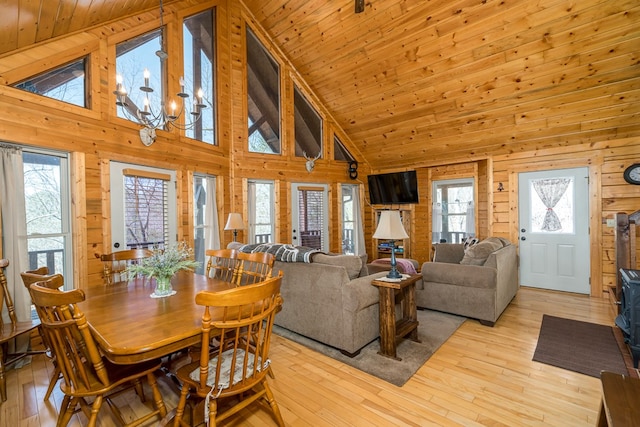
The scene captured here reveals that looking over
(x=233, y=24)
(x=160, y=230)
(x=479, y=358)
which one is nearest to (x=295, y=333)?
(x=479, y=358)

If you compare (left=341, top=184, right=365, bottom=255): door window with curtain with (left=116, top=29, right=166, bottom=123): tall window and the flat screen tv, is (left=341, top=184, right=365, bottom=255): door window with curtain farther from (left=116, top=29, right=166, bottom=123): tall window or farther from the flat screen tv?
(left=116, top=29, right=166, bottom=123): tall window

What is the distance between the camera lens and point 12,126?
267 centimetres

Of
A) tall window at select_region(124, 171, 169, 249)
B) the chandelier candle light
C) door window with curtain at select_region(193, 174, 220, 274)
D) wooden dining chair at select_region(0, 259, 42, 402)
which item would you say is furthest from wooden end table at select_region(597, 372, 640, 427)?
door window with curtain at select_region(193, 174, 220, 274)

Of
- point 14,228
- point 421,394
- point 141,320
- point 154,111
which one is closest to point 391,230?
A: point 421,394

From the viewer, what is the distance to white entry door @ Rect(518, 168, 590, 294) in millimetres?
4602

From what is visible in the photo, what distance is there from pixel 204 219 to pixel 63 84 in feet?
7.60

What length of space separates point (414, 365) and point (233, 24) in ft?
18.8

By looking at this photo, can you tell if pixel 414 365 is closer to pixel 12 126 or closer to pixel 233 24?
pixel 12 126

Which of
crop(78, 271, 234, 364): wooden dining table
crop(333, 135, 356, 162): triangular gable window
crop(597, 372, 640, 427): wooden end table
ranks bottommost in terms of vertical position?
crop(597, 372, 640, 427): wooden end table

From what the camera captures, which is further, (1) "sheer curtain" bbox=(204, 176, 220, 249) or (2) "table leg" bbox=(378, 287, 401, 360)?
(1) "sheer curtain" bbox=(204, 176, 220, 249)

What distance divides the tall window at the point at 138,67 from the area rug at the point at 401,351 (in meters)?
3.35

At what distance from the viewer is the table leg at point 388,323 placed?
263 cm

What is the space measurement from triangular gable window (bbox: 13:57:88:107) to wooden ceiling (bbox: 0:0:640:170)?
0.28 meters

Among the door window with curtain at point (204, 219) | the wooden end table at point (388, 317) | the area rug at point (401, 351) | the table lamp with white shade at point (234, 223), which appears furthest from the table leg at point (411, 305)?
the door window with curtain at point (204, 219)
